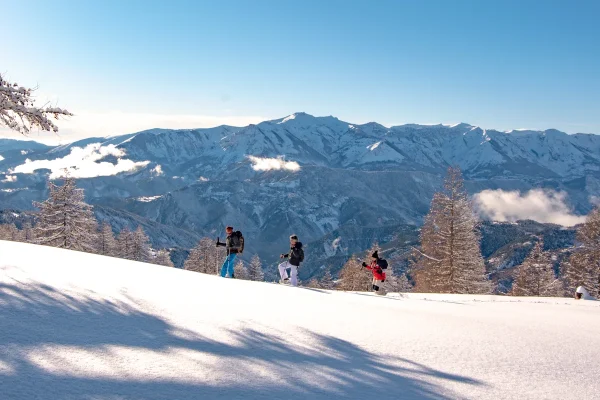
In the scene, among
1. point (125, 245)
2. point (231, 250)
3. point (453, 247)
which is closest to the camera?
point (231, 250)

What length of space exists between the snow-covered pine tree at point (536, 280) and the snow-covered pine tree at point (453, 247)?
8109mm

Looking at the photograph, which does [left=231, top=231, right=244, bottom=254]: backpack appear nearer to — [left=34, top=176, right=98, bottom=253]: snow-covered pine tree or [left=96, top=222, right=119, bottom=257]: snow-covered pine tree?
[left=34, top=176, right=98, bottom=253]: snow-covered pine tree

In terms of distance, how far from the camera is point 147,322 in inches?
231

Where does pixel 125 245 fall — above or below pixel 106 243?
below

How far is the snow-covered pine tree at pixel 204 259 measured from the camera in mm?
56594

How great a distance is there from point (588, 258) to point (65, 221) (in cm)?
4168

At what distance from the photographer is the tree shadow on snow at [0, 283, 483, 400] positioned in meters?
3.75

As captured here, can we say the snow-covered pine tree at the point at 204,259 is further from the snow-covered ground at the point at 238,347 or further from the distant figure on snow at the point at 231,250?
the snow-covered ground at the point at 238,347

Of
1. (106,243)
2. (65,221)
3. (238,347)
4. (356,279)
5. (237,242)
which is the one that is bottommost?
(106,243)

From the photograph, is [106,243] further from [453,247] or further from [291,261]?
[291,261]

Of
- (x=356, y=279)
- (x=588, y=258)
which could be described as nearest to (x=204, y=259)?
(x=356, y=279)

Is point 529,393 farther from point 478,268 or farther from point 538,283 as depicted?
point 538,283

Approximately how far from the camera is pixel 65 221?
35969 mm

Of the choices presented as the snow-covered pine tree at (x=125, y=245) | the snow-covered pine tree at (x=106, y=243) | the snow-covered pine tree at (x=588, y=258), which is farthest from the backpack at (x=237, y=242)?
the snow-covered pine tree at (x=125, y=245)
